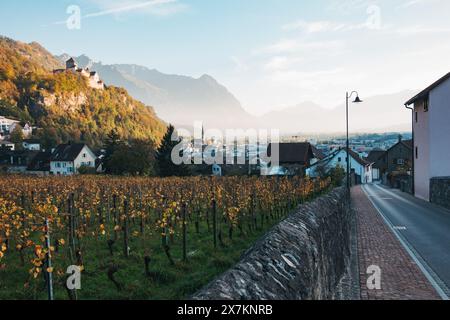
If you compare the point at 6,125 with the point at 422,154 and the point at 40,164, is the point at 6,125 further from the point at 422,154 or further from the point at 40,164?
the point at 422,154

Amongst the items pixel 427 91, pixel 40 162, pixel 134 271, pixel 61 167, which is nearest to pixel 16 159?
pixel 40 162

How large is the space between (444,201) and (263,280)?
28009 millimetres

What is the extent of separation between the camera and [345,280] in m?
9.97

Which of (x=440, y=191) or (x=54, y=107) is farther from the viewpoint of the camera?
(x=54, y=107)

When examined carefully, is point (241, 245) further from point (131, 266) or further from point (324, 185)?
point (324, 185)

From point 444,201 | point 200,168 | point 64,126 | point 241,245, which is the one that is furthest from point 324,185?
point 64,126

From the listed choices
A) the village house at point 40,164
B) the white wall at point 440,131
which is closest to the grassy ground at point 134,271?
the white wall at point 440,131

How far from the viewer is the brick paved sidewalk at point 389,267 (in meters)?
8.99

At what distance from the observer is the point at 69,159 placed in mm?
88125

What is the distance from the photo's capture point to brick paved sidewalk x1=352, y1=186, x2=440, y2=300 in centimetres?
899

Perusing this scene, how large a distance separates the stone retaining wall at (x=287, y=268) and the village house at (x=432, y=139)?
75.4 feet

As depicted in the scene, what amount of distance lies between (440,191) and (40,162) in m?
87.6

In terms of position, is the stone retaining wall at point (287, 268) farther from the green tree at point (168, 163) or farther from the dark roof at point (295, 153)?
the dark roof at point (295, 153)

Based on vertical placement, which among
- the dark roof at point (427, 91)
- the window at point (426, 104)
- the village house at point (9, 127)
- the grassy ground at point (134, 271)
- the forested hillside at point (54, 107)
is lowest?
the grassy ground at point (134, 271)
